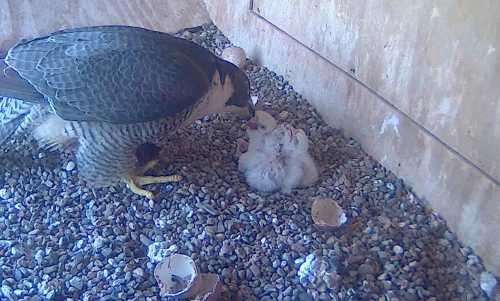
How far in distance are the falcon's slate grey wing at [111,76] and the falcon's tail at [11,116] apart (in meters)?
0.20

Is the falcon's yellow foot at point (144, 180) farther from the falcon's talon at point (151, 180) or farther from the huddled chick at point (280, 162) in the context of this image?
the huddled chick at point (280, 162)

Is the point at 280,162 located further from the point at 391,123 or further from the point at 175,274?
the point at 175,274

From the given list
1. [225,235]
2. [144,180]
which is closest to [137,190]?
[144,180]

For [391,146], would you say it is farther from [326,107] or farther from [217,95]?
[217,95]

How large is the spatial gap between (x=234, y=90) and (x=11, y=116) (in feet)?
2.94

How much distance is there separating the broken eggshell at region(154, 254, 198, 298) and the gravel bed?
0.06 meters

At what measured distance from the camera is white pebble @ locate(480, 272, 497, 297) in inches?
93.3

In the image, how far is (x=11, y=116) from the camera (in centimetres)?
271

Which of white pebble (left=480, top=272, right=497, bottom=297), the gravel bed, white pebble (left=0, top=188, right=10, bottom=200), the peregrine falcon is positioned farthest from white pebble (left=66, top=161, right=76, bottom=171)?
white pebble (left=480, top=272, right=497, bottom=297)

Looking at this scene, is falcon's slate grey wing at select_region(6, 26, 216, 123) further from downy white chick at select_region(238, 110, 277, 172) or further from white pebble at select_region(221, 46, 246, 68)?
white pebble at select_region(221, 46, 246, 68)

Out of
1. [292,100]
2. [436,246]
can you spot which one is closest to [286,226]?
[436,246]

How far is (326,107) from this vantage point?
3.18 meters

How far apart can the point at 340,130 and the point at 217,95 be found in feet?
2.13

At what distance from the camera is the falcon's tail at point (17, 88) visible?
2496 mm
